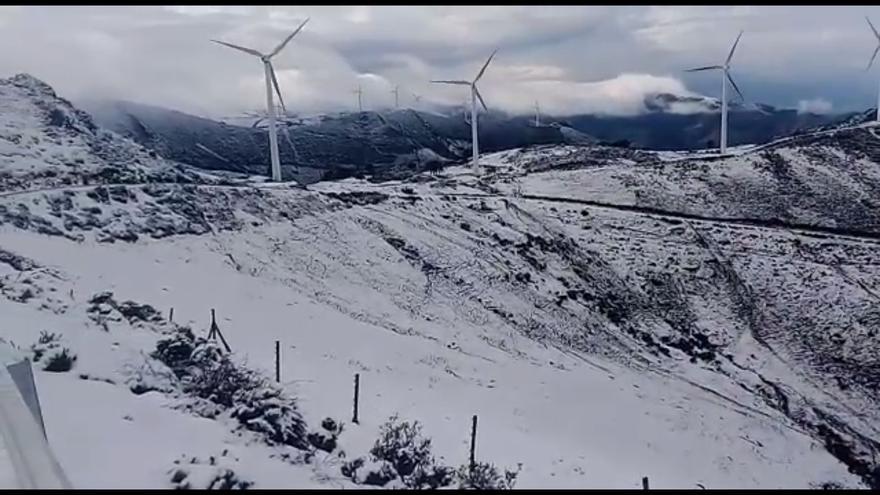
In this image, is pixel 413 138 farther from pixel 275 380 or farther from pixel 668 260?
pixel 275 380

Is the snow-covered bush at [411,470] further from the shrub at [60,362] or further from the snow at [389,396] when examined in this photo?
the shrub at [60,362]

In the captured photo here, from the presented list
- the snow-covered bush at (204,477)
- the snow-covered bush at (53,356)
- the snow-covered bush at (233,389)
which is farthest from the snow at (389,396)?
the snow-covered bush at (233,389)

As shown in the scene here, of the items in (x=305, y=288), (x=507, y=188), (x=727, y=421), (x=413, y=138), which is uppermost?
(x=413, y=138)

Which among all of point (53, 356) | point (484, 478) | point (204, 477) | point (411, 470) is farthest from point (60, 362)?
point (484, 478)

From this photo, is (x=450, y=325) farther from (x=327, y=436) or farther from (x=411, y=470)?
(x=411, y=470)

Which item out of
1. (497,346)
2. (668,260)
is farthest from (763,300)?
(497,346)

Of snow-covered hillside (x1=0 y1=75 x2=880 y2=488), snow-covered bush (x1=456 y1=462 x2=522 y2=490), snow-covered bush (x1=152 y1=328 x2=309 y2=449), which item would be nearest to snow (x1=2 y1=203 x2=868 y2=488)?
snow-covered hillside (x1=0 y1=75 x2=880 y2=488)

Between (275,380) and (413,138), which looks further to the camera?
(413,138)
